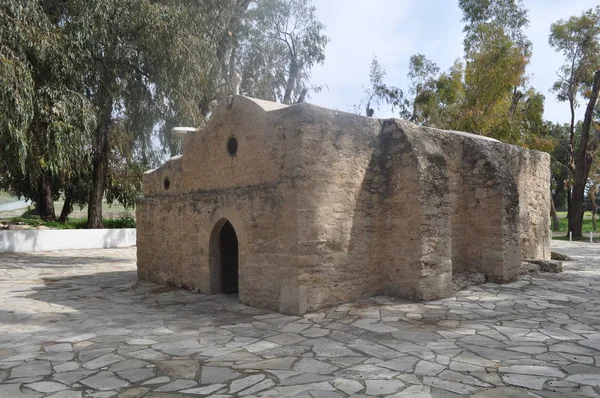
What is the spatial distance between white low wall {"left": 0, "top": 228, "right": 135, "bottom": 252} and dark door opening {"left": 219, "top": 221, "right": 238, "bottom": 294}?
11.2m

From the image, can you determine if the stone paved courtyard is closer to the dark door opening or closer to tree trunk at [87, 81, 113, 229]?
the dark door opening

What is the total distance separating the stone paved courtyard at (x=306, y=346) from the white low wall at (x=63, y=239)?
917cm

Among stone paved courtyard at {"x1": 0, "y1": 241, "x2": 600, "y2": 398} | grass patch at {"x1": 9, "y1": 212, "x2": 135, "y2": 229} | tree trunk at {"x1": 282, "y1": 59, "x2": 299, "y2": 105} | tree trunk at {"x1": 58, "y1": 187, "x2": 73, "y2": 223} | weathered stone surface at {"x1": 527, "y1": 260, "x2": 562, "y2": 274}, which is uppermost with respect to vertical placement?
tree trunk at {"x1": 282, "y1": 59, "x2": 299, "y2": 105}

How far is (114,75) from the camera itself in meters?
13.1

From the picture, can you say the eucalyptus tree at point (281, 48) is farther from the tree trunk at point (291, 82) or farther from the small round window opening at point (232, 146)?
the small round window opening at point (232, 146)

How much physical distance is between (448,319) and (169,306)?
164 inches

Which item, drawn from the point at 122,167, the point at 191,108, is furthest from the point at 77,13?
the point at 122,167

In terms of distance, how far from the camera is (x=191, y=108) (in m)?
14.0

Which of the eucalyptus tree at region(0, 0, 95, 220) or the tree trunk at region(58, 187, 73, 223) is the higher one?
the eucalyptus tree at region(0, 0, 95, 220)

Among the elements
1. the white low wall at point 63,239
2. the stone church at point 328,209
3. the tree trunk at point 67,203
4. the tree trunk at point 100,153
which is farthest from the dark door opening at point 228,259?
the tree trunk at point 67,203

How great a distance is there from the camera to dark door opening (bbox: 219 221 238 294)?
26.7ft

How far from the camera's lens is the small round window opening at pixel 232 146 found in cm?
732

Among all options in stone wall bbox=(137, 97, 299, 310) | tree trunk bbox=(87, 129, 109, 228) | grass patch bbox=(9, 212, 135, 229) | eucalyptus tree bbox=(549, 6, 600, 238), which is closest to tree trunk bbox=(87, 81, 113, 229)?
tree trunk bbox=(87, 129, 109, 228)

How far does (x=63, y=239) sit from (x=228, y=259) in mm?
11615
